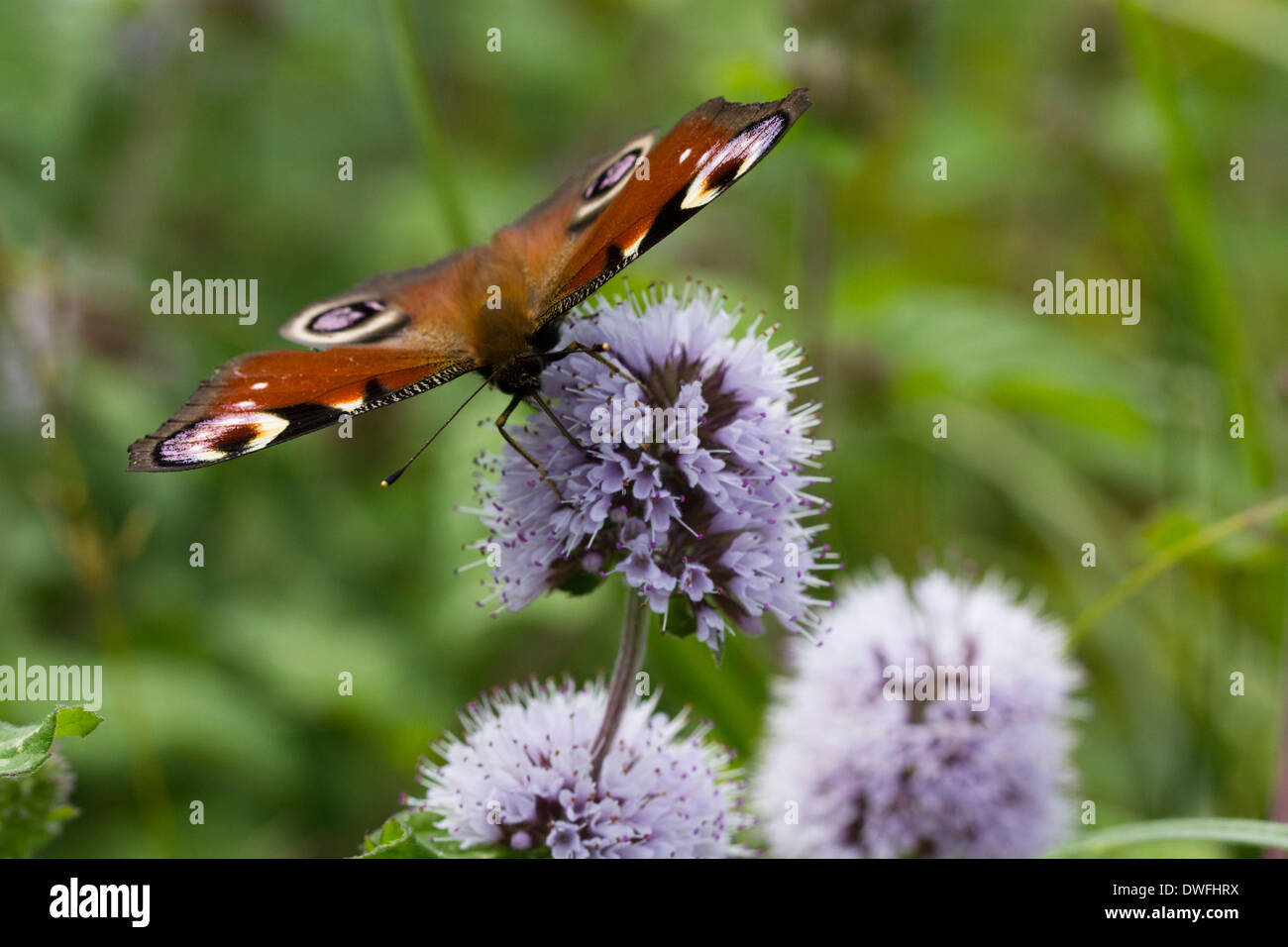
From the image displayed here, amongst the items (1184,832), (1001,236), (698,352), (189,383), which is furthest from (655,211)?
(1001,236)

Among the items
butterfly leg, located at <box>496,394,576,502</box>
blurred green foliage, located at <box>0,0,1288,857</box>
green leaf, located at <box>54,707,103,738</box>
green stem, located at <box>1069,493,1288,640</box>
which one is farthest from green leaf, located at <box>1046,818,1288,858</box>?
green leaf, located at <box>54,707,103,738</box>

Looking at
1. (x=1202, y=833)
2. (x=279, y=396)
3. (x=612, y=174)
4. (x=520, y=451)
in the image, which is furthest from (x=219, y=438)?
(x=1202, y=833)

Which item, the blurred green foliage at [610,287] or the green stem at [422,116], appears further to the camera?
the blurred green foliage at [610,287]

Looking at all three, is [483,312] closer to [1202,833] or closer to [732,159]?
[732,159]

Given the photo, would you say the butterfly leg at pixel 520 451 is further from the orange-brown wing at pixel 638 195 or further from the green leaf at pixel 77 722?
the green leaf at pixel 77 722

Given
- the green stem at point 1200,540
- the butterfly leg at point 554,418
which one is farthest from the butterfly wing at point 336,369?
the green stem at point 1200,540

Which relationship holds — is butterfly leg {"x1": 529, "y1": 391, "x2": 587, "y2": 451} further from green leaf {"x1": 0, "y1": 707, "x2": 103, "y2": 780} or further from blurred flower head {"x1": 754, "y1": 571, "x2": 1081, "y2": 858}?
blurred flower head {"x1": 754, "y1": 571, "x2": 1081, "y2": 858}
